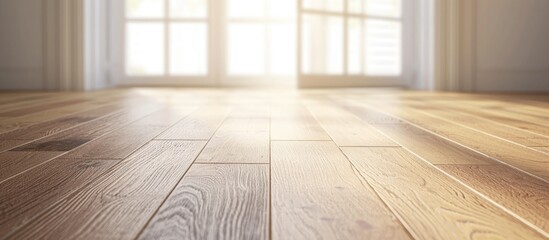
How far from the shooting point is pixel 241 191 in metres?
0.70

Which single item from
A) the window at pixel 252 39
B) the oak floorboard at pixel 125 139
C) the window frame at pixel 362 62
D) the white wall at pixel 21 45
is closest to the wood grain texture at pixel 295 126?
the oak floorboard at pixel 125 139

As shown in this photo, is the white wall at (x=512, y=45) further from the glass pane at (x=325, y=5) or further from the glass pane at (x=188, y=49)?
the glass pane at (x=188, y=49)

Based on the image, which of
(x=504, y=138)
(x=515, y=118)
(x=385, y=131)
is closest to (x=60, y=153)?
(x=385, y=131)

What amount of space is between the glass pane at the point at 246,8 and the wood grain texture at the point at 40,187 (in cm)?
386

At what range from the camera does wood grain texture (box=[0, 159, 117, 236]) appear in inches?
23.0

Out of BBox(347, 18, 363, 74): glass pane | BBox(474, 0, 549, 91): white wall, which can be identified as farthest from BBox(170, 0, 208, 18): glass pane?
BBox(474, 0, 549, 91): white wall

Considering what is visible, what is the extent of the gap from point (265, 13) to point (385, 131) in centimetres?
348

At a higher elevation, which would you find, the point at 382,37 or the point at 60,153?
the point at 382,37

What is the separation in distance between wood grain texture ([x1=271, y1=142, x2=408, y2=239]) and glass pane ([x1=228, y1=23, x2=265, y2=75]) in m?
3.79

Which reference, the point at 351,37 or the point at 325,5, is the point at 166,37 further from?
the point at 351,37

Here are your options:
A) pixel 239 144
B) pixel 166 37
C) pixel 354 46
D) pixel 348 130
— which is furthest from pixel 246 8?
pixel 239 144

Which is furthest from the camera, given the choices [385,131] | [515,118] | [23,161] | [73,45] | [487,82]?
[487,82]

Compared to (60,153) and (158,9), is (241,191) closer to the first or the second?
(60,153)

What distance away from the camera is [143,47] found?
4574mm
